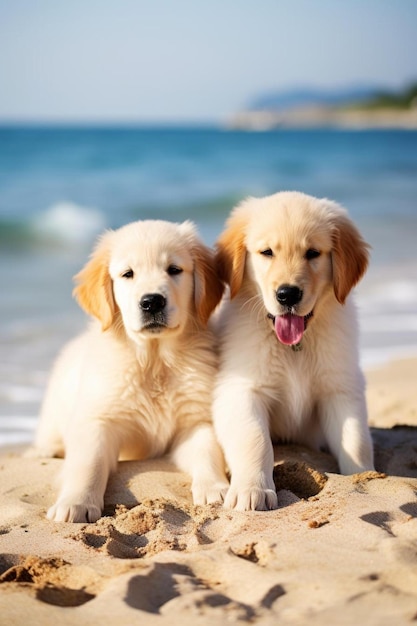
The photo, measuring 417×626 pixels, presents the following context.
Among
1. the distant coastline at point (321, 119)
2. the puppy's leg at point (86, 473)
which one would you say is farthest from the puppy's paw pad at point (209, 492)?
the distant coastline at point (321, 119)

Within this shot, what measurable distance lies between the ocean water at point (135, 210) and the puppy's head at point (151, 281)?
168 centimetres

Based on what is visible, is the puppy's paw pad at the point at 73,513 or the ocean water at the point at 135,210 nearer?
the puppy's paw pad at the point at 73,513

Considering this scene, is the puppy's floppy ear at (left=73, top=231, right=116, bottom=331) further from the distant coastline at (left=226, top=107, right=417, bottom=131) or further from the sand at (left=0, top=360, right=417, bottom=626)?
the distant coastline at (left=226, top=107, right=417, bottom=131)

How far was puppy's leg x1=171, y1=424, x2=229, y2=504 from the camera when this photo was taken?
3.62 m

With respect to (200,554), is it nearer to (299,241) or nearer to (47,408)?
(299,241)

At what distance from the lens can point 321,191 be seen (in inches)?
785

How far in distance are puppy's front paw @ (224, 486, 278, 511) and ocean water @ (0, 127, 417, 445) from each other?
2.23 meters

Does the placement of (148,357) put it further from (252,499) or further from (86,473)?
(252,499)

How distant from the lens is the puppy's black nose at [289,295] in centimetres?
365

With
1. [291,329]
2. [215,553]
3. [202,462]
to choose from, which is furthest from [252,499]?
[291,329]

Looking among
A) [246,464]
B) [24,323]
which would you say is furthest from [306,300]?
[24,323]

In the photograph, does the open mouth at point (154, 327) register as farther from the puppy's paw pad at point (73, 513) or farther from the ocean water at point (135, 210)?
the ocean water at point (135, 210)

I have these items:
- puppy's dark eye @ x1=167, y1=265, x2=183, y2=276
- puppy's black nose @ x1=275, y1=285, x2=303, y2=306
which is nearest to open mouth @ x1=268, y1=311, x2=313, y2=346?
puppy's black nose @ x1=275, y1=285, x2=303, y2=306

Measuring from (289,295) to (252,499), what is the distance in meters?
0.89
